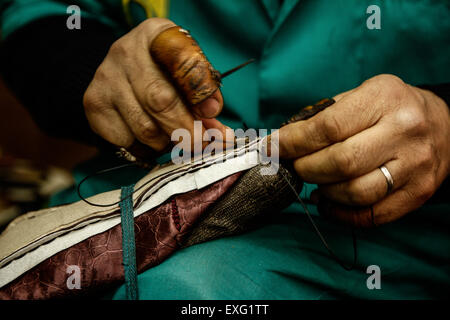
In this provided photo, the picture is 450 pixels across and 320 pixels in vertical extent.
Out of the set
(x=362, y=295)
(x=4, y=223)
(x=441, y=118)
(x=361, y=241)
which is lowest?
(x=362, y=295)

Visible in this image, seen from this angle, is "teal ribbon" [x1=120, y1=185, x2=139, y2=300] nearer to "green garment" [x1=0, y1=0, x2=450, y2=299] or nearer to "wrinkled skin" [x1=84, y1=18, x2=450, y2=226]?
Answer: "green garment" [x1=0, y1=0, x2=450, y2=299]

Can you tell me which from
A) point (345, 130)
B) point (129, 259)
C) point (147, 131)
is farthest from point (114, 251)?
point (345, 130)

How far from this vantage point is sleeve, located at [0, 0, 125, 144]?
80 centimetres

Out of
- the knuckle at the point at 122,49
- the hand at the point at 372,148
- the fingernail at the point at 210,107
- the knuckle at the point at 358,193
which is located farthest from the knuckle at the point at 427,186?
the knuckle at the point at 122,49

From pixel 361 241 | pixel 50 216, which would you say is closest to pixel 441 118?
pixel 361 241

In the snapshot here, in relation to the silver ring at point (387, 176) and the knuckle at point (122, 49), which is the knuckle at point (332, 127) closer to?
the silver ring at point (387, 176)

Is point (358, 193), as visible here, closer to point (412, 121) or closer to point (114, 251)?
point (412, 121)

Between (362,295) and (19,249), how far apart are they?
71 cm

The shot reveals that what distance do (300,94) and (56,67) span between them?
0.71m

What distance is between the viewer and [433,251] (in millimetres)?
729

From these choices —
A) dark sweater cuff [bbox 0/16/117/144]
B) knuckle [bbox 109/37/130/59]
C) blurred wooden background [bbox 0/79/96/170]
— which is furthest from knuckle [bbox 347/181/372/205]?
blurred wooden background [bbox 0/79/96/170]

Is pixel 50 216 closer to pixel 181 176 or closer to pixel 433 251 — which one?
pixel 181 176

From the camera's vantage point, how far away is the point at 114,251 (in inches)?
21.4

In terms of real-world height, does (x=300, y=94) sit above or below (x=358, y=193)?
above
